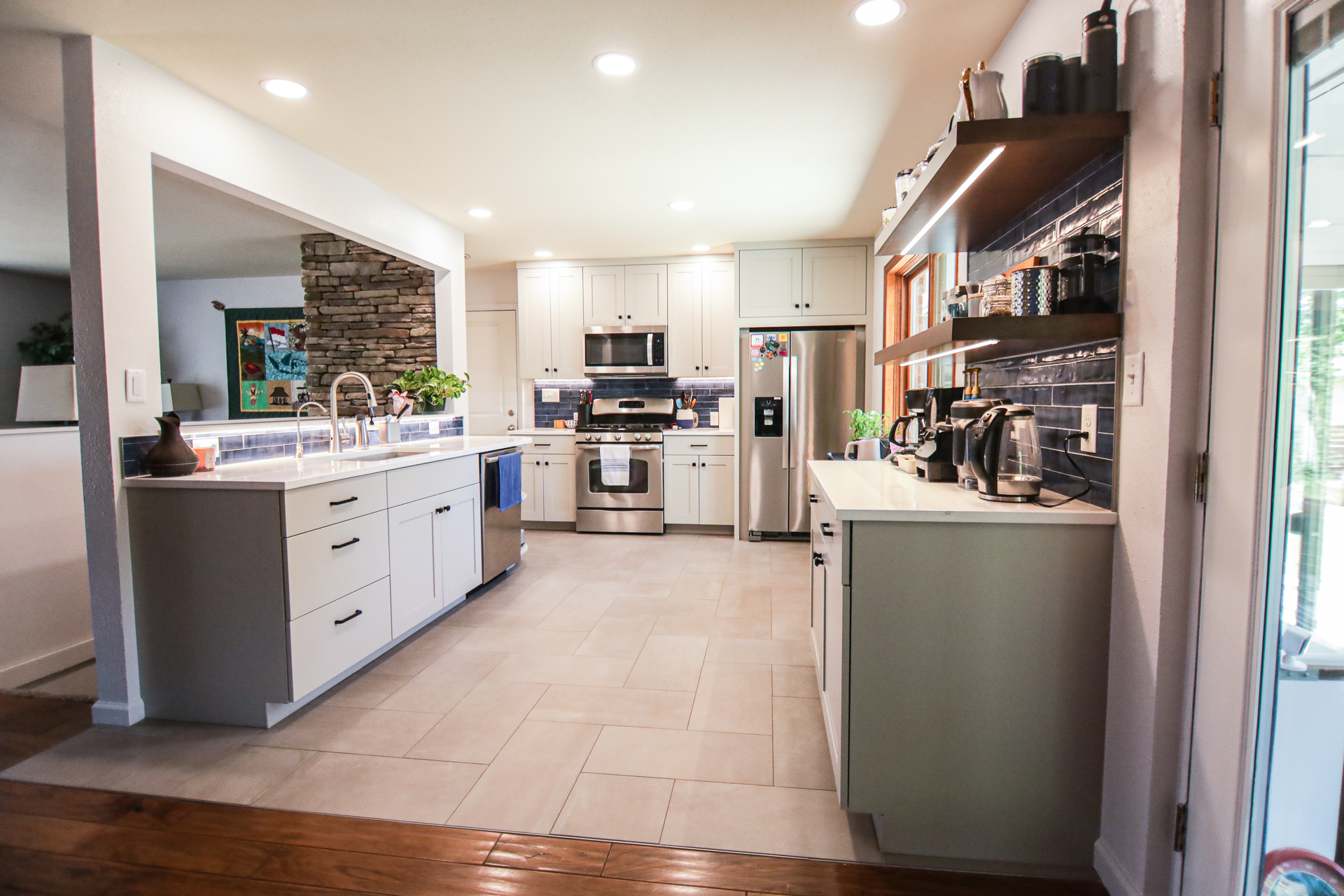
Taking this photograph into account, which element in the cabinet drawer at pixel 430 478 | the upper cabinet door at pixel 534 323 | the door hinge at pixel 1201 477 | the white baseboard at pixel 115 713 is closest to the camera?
the door hinge at pixel 1201 477

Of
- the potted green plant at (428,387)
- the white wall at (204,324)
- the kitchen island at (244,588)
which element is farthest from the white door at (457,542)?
the white wall at (204,324)

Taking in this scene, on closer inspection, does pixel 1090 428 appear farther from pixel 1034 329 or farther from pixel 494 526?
pixel 494 526

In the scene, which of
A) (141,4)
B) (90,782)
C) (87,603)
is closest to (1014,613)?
(90,782)

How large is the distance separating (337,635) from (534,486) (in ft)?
10.4

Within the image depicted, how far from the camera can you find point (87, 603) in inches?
115

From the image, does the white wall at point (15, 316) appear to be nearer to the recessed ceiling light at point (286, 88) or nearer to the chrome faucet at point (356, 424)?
the chrome faucet at point (356, 424)

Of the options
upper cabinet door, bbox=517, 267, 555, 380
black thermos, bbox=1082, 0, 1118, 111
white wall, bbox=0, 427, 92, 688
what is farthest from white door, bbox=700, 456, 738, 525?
black thermos, bbox=1082, 0, 1118, 111

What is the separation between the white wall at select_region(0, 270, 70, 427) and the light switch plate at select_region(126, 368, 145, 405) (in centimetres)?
510

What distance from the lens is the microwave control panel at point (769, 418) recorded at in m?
5.02

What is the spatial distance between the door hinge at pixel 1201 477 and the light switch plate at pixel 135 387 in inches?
123

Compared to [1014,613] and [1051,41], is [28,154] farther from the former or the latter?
[1014,613]

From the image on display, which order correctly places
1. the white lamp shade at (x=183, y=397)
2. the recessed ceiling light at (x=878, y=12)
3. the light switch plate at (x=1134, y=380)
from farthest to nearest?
the white lamp shade at (x=183, y=397) < the recessed ceiling light at (x=878, y=12) < the light switch plate at (x=1134, y=380)

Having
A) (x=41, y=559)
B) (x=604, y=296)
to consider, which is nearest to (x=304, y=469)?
(x=41, y=559)

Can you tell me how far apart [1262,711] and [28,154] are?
5156 millimetres
